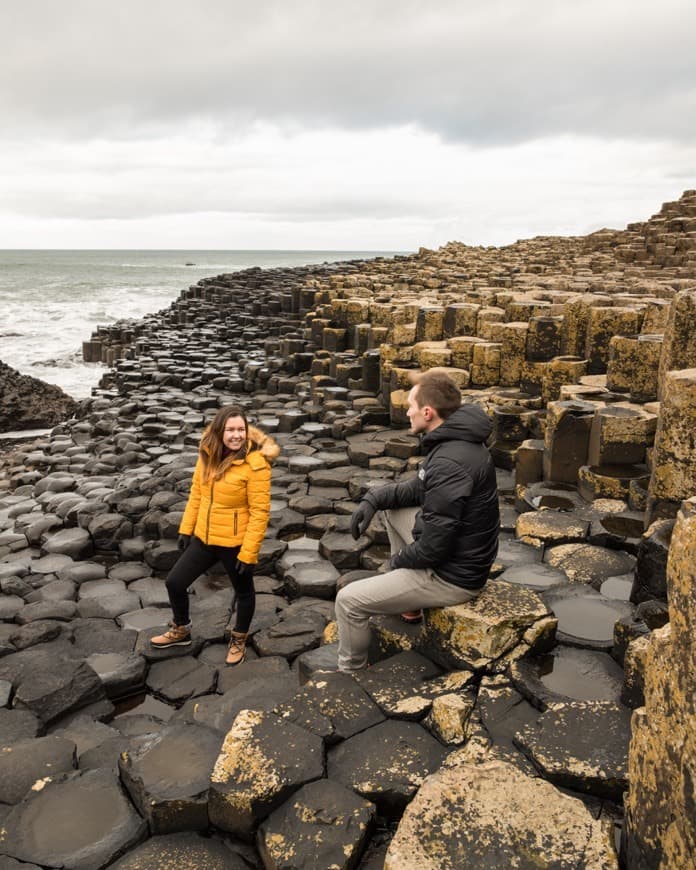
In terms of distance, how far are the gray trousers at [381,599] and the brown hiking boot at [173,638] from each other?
168cm

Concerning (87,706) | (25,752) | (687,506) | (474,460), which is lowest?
(87,706)

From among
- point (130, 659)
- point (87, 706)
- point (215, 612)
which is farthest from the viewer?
point (215, 612)

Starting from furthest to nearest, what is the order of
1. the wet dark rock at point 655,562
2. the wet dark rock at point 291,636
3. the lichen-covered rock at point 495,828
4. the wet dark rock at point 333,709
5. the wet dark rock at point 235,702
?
the wet dark rock at point 291,636 → the wet dark rock at point 235,702 → the wet dark rock at point 655,562 → the wet dark rock at point 333,709 → the lichen-covered rock at point 495,828

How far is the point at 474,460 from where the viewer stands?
134 inches

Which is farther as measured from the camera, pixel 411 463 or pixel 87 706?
pixel 411 463

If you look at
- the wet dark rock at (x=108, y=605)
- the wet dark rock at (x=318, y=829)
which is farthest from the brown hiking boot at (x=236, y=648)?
the wet dark rock at (x=318, y=829)

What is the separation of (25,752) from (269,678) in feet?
4.81

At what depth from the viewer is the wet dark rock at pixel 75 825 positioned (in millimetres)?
2672

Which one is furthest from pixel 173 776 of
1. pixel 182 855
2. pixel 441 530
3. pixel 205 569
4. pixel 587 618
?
pixel 587 618

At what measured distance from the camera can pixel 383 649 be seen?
387cm

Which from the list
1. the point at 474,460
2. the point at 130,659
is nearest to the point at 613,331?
the point at 474,460

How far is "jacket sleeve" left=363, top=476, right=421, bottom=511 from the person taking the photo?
399 cm

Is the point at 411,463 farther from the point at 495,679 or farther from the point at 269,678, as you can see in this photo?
the point at 495,679

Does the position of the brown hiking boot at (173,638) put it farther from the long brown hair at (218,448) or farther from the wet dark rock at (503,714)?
the wet dark rock at (503,714)
